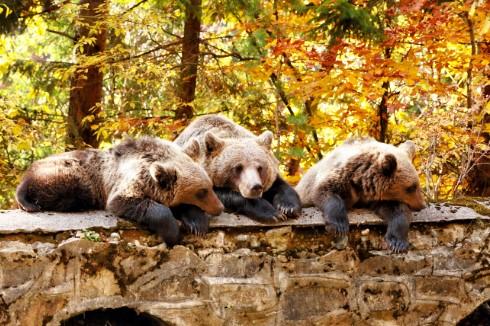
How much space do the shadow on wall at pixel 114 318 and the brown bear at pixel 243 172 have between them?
811 mm

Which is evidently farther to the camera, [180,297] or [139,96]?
[139,96]

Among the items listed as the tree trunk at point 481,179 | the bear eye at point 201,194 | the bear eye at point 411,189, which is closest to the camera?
the bear eye at point 201,194

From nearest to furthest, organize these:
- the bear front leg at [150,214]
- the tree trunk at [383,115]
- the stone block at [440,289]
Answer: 1. the bear front leg at [150,214]
2. the stone block at [440,289]
3. the tree trunk at [383,115]

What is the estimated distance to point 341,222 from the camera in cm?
434

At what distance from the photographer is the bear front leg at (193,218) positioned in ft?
13.4

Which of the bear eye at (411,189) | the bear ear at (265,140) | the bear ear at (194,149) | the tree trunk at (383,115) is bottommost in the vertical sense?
the bear eye at (411,189)

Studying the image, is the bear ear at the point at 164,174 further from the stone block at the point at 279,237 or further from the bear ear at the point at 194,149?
the bear ear at the point at 194,149

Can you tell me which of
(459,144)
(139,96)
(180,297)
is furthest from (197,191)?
(139,96)

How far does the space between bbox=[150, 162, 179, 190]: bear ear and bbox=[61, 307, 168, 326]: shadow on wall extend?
0.85 m

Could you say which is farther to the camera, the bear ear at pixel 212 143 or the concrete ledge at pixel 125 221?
the bear ear at pixel 212 143

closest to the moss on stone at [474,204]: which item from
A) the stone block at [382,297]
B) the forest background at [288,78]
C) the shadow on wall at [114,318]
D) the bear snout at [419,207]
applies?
the bear snout at [419,207]

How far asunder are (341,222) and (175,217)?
1.12m

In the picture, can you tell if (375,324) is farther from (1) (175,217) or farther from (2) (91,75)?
(2) (91,75)

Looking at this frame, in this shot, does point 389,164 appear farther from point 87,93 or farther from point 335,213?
point 87,93
